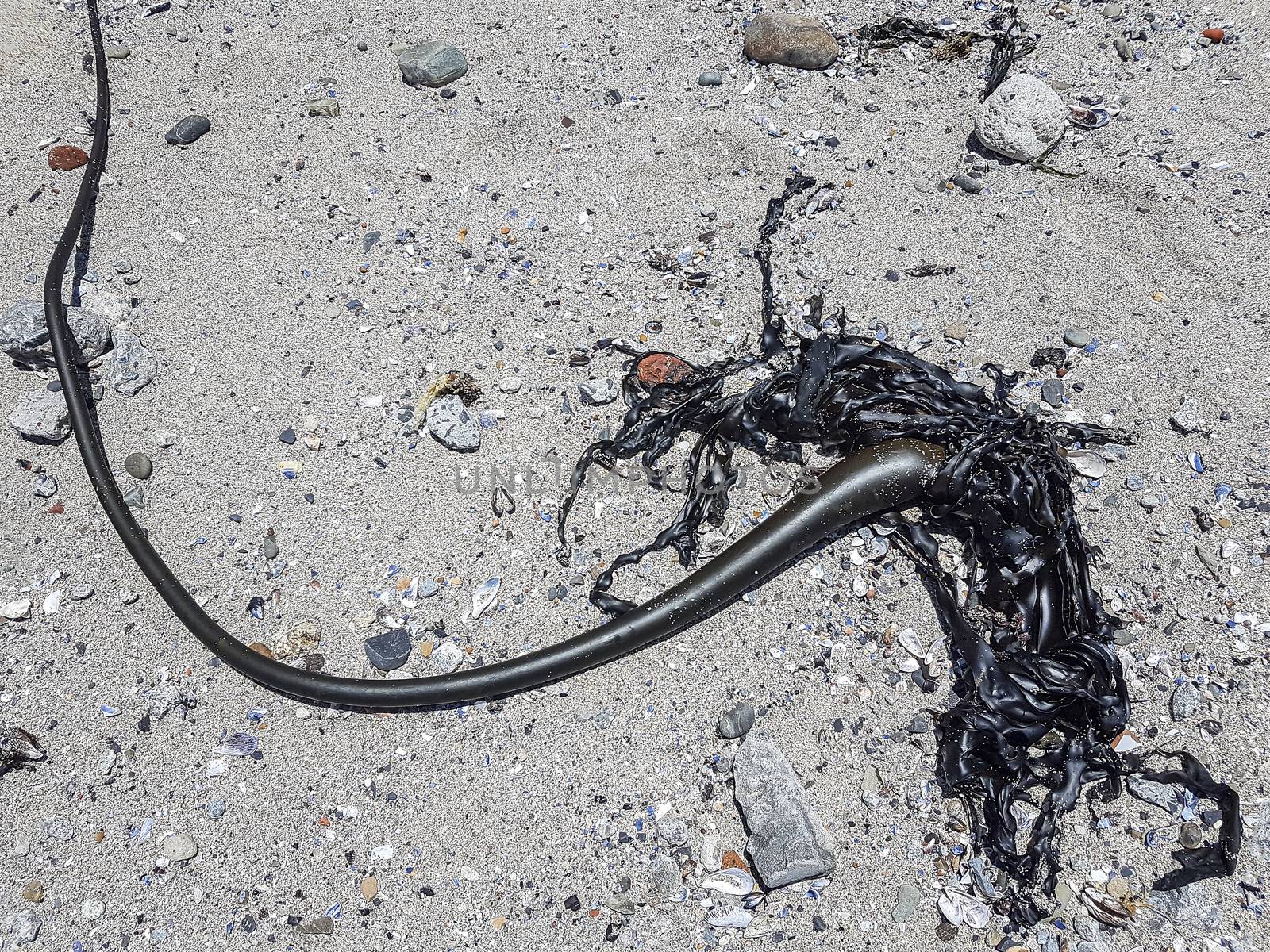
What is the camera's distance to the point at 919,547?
229 cm

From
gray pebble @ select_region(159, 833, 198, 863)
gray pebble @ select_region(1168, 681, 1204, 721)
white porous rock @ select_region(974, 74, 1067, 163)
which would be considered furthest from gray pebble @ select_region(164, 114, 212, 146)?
gray pebble @ select_region(1168, 681, 1204, 721)

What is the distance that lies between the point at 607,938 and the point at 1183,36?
3899mm

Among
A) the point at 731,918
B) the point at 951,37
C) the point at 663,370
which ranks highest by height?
the point at 951,37

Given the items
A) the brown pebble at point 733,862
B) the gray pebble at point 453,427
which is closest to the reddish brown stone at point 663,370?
the gray pebble at point 453,427

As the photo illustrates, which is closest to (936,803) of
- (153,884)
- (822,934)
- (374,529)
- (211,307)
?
(822,934)

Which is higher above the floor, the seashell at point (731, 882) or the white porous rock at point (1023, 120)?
the white porous rock at point (1023, 120)

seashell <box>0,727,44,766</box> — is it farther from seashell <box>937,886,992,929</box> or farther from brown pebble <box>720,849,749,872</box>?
seashell <box>937,886,992,929</box>

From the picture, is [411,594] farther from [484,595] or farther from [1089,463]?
[1089,463]

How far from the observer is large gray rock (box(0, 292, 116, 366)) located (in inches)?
109

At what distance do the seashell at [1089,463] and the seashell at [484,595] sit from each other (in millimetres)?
1715

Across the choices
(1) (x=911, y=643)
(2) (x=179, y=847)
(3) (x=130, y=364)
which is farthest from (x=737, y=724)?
(3) (x=130, y=364)

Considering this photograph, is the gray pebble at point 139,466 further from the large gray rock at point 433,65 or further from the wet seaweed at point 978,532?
the large gray rock at point 433,65

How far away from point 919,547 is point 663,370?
3.08 ft

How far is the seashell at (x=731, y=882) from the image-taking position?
6.29ft
